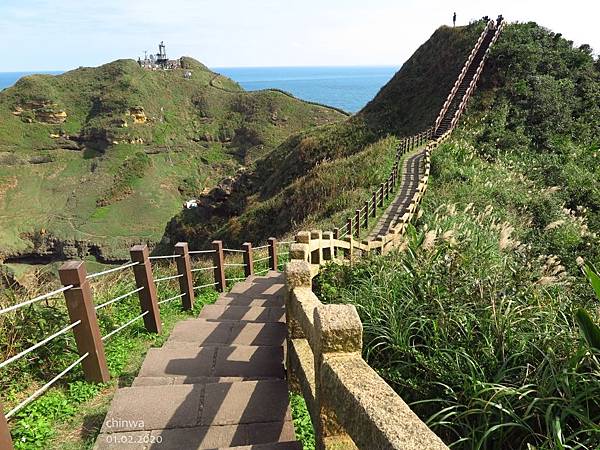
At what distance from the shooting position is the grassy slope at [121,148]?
77.8 m

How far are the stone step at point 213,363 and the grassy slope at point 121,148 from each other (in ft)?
232

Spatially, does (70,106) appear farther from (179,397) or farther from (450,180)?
(179,397)

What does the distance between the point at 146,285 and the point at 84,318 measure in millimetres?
1202

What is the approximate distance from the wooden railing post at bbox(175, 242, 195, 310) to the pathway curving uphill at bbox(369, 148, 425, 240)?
4.77 m

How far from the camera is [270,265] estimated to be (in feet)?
28.4

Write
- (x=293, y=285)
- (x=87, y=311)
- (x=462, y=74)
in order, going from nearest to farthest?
1. (x=293, y=285)
2. (x=87, y=311)
3. (x=462, y=74)

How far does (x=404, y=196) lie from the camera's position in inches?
587

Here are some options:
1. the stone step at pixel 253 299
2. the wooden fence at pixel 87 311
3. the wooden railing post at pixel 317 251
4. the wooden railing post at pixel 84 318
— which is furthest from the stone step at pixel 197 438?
the wooden railing post at pixel 317 251

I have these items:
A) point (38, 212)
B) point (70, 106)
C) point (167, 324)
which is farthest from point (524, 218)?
point (70, 106)

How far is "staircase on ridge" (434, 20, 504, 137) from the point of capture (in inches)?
946

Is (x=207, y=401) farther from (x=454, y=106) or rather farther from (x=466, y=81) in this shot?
(x=466, y=81)

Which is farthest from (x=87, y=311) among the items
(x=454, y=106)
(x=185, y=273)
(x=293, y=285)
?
(x=454, y=106)

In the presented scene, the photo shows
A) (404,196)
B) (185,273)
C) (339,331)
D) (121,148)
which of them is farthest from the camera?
(121,148)

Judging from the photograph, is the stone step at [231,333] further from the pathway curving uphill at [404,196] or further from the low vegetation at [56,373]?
the pathway curving uphill at [404,196]
